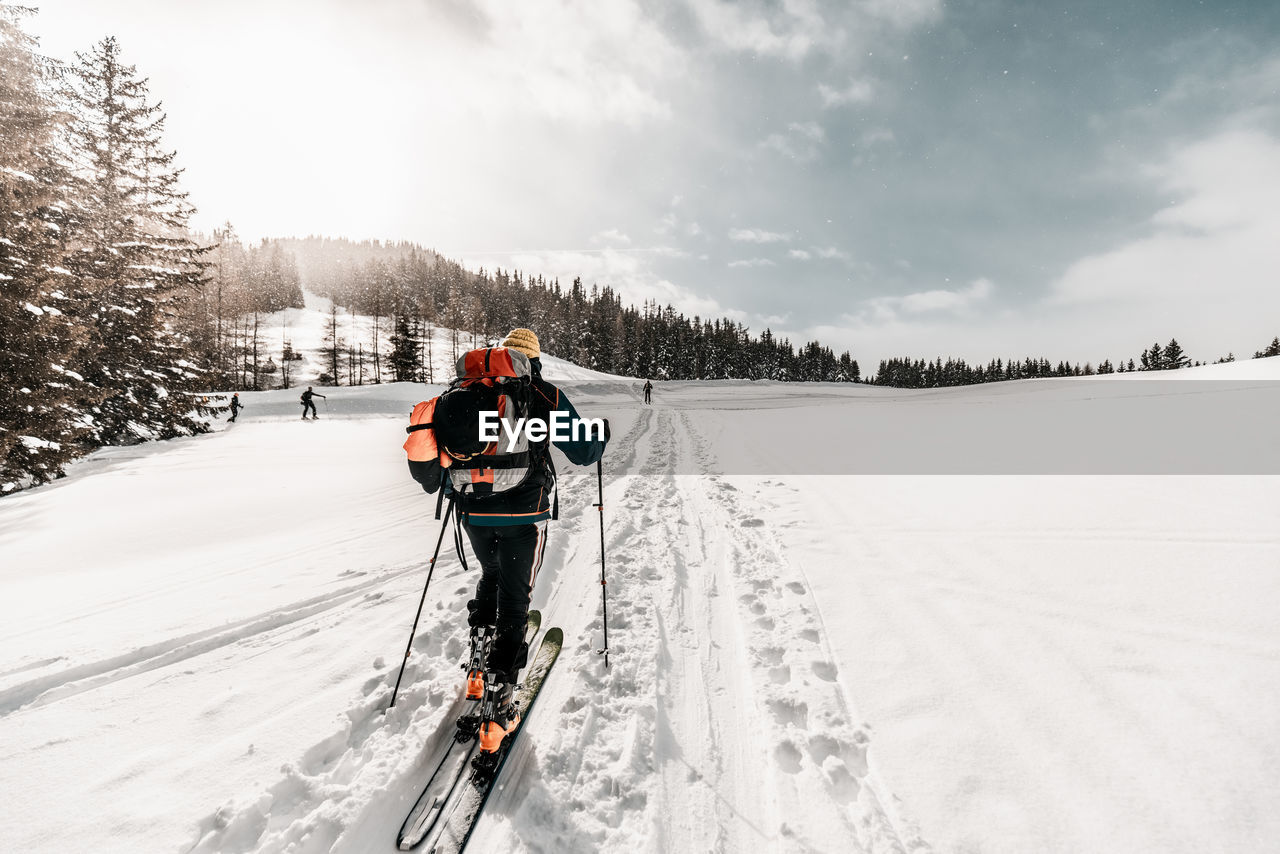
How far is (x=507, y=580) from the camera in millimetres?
3141

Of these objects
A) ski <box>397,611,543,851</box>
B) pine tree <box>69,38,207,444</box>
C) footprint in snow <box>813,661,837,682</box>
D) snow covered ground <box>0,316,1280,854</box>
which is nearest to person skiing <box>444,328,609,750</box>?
ski <box>397,611,543,851</box>

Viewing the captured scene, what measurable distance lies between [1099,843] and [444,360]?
83.1m

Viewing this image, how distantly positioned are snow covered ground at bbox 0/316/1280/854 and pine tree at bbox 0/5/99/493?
14.8 feet

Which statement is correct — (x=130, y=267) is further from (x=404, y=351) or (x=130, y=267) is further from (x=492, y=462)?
(x=404, y=351)

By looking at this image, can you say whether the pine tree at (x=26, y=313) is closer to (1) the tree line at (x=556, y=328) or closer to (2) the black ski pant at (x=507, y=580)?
(2) the black ski pant at (x=507, y=580)

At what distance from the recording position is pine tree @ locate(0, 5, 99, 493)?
9.03 m

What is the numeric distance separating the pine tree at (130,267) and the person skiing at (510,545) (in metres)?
18.0

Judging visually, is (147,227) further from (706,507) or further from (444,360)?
(444,360)

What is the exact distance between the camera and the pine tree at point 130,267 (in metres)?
14.4

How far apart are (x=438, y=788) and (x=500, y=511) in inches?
62.7

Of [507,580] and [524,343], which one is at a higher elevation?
[524,343]

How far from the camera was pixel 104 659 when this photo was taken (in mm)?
3646

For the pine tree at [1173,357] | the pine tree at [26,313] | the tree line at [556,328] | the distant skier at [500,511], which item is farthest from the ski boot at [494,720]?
the pine tree at [1173,357]

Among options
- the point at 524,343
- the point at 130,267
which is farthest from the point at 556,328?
the point at 524,343
